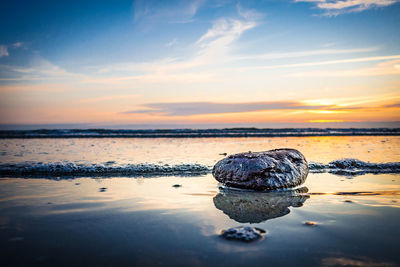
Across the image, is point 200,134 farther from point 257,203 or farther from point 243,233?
point 243,233

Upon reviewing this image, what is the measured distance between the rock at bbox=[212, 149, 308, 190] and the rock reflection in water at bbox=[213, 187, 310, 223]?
0.58 ft

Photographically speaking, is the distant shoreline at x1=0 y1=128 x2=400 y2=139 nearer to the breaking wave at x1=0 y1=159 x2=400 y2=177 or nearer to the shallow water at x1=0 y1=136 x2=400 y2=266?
the breaking wave at x1=0 y1=159 x2=400 y2=177

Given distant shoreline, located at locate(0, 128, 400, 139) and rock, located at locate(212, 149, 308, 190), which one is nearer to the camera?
rock, located at locate(212, 149, 308, 190)

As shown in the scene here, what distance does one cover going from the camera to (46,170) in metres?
6.54

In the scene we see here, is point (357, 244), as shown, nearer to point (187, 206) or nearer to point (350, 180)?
point (187, 206)

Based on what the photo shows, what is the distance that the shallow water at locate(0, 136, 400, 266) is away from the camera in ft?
7.30

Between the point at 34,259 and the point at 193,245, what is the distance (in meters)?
1.40

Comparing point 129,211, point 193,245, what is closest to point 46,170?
point 129,211

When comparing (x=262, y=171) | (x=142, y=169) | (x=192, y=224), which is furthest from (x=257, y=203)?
(x=142, y=169)

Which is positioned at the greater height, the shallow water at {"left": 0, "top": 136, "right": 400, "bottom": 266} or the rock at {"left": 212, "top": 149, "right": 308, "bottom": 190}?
the rock at {"left": 212, "top": 149, "right": 308, "bottom": 190}

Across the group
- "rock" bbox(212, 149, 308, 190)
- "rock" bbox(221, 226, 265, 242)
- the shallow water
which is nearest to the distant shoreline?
"rock" bbox(212, 149, 308, 190)

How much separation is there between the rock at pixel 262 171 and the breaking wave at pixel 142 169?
1.47 metres

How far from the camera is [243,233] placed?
262 centimetres

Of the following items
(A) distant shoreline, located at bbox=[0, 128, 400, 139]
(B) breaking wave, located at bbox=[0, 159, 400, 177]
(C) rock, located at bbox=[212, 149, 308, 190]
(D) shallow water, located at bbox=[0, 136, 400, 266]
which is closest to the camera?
(D) shallow water, located at bbox=[0, 136, 400, 266]
